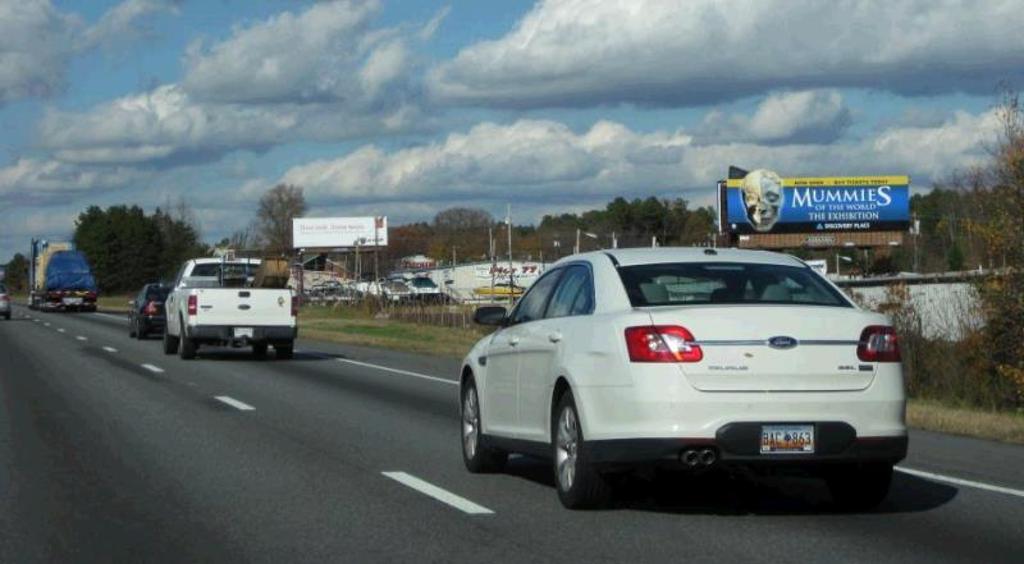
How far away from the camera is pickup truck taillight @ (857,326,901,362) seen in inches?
394

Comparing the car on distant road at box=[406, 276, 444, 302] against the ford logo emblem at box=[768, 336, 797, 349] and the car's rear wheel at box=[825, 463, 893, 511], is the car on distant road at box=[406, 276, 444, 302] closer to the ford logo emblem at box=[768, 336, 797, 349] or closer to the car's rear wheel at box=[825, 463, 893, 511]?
the car's rear wheel at box=[825, 463, 893, 511]

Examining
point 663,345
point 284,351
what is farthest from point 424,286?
point 663,345

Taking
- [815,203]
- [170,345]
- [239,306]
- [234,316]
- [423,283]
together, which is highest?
[815,203]

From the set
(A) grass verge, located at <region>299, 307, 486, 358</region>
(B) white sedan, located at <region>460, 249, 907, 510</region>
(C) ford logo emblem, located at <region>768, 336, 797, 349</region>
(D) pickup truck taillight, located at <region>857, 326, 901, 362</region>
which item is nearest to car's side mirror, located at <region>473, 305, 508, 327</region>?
(B) white sedan, located at <region>460, 249, 907, 510</region>

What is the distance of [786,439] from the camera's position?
32.1 feet

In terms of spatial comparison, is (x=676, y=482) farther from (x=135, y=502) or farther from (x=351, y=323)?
(x=351, y=323)

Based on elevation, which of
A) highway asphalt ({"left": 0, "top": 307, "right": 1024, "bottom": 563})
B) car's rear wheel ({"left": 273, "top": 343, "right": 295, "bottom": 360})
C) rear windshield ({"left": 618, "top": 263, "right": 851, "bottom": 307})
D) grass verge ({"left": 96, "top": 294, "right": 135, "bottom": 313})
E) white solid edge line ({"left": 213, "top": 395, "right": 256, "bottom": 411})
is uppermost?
rear windshield ({"left": 618, "top": 263, "right": 851, "bottom": 307})

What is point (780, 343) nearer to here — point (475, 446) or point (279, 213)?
point (475, 446)

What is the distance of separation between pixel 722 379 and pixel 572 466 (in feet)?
4.48

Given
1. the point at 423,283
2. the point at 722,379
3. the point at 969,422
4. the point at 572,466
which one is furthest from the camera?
the point at 423,283

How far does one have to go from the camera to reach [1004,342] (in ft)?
69.9

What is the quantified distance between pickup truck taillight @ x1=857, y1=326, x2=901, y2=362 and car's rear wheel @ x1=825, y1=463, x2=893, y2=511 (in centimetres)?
80

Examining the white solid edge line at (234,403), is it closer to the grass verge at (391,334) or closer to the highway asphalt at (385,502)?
the highway asphalt at (385,502)

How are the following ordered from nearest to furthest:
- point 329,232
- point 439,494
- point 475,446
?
point 439,494 < point 475,446 < point 329,232
